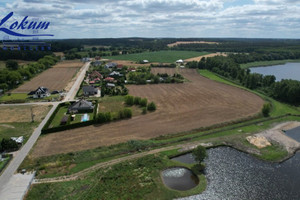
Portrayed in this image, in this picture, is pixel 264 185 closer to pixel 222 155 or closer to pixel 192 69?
pixel 222 155

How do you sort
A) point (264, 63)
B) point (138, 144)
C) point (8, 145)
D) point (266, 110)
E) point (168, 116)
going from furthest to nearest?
point (264, 63) → point (266, 110) → point (168, 116) → point (138, 144) → point (8, 145)

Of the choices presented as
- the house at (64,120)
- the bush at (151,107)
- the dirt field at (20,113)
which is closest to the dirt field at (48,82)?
the dirt field at (20,113)

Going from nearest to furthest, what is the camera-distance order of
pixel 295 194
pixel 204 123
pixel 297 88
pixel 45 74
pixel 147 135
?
pixel 295 194, pixel 147 135, pixel 204 123, pixel 297 88, pixel 45 74

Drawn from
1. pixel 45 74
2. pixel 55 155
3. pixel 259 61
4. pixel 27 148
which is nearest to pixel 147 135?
pixel 55 155

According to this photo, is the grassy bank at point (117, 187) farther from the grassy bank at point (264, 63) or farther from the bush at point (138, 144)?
the grassy bank at point (264, 63)

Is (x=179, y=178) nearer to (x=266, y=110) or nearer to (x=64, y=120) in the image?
(x=64, y=120)

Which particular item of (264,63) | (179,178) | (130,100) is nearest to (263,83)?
(130,100)

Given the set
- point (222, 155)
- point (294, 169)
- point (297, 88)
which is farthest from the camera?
point (297, 88)
